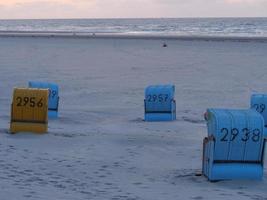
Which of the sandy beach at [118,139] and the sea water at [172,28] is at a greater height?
the sea water at [172,28]

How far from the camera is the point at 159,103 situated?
583 inches

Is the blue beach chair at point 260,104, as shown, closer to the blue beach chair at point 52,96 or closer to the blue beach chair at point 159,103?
the blue beach chair at point 159,103

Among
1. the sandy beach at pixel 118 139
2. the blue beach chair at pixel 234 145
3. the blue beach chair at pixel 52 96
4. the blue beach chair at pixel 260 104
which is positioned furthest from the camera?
the blue beach chair at pixel 52 96

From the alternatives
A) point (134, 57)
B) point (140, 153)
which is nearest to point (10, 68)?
point (134, 57)

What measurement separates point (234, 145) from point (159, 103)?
605cm

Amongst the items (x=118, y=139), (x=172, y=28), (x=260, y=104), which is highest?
(x=172, y=28)

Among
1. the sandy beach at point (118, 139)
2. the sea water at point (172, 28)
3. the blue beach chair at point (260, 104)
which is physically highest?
the sea water at point (172, 28)

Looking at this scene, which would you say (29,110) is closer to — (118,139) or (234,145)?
(118,139)

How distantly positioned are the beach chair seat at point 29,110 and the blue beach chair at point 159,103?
3193 mm

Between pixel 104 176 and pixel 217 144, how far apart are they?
149cm

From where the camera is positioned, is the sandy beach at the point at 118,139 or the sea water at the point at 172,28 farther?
the sea water at the point at 172,28

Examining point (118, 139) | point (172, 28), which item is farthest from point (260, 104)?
point (172, 28)

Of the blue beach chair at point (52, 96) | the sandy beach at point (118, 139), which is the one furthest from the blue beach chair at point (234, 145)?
the blue beach chair at point (52, 96)

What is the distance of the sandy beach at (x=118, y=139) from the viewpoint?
8.38 meters
